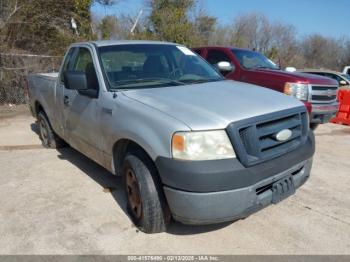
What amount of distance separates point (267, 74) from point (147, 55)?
3.56 m

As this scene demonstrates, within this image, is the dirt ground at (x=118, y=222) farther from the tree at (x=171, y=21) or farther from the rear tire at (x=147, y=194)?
the tree at (x=171, y=21)

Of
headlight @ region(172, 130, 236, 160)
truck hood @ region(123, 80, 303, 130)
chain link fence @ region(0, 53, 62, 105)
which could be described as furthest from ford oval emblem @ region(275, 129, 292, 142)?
chain link fence @ region(0, 53, 62, 105)

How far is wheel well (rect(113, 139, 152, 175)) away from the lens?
3.46 m

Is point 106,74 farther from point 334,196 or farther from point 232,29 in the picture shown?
point 232,29

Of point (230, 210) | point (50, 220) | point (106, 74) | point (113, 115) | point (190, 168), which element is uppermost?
point (106, 74)

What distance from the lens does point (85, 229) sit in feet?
11.6

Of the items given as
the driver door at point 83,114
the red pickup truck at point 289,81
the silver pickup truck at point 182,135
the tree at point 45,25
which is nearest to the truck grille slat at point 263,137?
the silver pickup truck at point 182,135

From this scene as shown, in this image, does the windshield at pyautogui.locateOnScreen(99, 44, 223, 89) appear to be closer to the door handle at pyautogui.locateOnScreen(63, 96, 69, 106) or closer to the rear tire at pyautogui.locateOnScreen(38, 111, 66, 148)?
the door handle at pyautogui.locateOnScreen(63, 96, 69, 106)

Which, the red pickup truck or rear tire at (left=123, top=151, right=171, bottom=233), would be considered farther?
the red pickup truck

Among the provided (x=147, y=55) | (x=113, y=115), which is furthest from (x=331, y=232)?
(x=147, y=55)

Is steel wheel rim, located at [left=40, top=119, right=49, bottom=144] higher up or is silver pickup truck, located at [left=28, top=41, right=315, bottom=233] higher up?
silver pickup truck, located at [left=28, top=41, right=315, bottom=233]

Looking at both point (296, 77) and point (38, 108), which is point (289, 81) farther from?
A: point (38, 108)

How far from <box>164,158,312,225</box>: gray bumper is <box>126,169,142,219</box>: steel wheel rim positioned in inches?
20.3

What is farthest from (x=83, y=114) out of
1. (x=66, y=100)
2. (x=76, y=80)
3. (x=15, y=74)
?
(x=15, y=74)
